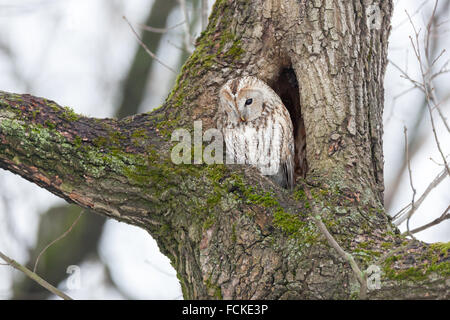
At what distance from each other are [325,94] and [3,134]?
1928 millimetres

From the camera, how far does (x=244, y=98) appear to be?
11.6 feet

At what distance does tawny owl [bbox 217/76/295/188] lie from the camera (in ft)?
11.9

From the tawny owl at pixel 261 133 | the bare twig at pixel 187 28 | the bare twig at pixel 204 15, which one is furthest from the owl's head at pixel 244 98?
the bare twig at pixel 187 28

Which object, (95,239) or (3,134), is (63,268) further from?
(3,134)

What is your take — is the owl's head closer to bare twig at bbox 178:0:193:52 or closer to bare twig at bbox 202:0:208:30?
bare twig at bbox 202:0:208:30

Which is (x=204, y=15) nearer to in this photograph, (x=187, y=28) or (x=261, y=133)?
(x=187, y=28)

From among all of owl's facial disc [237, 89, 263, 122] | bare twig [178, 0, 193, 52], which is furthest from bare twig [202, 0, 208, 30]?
owl's facial disc [237, 89, 263, 122]

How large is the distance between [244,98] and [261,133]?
0.34 metres

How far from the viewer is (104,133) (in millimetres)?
2885

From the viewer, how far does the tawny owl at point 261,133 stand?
3623mm

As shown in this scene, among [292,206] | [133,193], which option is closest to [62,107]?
[133,193]

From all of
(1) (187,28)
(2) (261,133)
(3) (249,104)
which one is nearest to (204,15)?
(1) (187,28)

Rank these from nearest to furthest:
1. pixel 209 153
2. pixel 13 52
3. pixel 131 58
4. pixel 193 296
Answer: pixel 193 296 < pixel 209 153 < pixel 131 58 < pixel 13 52

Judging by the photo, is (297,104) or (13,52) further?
(13,52)
